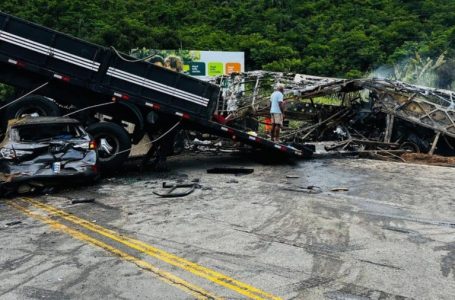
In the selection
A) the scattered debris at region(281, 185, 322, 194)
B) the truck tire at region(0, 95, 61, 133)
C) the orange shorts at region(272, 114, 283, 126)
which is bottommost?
the scattered debris at region(281, 185, 322, 194)

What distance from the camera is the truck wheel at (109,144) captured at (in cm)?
1169

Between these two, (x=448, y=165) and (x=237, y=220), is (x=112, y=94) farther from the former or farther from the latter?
(x=448, y=165)

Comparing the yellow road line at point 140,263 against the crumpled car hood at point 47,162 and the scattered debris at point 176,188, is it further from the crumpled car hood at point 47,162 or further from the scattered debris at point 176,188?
the scattered debris at point 176,188

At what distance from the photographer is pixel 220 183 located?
1085 centimetres

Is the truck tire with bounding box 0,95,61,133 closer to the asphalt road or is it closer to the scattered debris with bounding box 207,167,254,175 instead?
the asphalt road

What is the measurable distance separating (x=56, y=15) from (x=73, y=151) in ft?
99.2

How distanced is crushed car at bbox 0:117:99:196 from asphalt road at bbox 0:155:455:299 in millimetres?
390

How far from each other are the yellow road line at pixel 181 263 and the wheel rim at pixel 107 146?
159 inches

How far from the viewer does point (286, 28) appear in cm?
4375

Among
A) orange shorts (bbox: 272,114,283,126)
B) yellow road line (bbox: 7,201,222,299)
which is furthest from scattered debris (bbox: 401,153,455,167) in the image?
yellow road line (bbox: 7,201,222,299)

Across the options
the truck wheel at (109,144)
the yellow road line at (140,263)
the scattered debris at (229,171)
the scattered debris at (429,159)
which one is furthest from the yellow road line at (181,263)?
the scattered debris at (429,159)

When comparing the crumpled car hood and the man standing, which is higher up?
the man standing

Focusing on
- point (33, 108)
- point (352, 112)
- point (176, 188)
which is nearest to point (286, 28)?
point (352, 112)

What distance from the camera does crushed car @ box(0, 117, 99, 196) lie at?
9.35m
